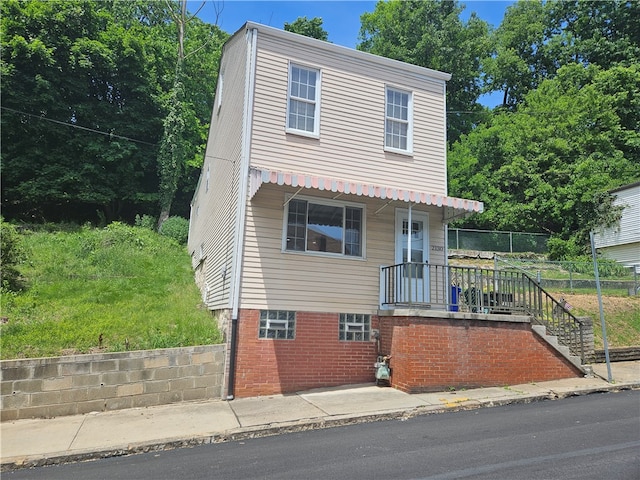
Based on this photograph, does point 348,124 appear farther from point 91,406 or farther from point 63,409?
point 63,409

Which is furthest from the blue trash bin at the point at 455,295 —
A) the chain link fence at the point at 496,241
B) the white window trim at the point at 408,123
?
the chain link fence at the point at 496,241

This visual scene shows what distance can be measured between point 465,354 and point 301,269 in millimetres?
3835

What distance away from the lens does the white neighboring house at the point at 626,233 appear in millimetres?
22297

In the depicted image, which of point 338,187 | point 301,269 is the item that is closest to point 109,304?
point 301,269

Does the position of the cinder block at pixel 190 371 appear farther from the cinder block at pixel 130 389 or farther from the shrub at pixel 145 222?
the shrub at pixel 145 222

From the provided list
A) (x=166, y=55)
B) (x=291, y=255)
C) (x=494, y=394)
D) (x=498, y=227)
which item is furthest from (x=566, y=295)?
(x=166, y=55)

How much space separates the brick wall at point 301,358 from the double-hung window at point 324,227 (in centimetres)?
151

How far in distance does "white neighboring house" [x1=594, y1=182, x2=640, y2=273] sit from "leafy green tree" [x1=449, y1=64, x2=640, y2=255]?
1.85ft

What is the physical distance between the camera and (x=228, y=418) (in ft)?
23.9

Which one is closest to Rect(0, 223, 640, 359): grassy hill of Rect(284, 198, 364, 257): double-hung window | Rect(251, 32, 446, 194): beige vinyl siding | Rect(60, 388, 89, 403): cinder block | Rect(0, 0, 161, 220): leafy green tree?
Rect(60, 388, 89, 403): cinder block

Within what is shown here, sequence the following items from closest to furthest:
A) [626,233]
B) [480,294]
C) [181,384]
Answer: [181,384]
[480,294]
[626,233]

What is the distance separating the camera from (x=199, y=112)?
33.6m

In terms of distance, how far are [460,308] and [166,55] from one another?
30345 millimetres

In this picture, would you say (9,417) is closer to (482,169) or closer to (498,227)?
(498,227)
